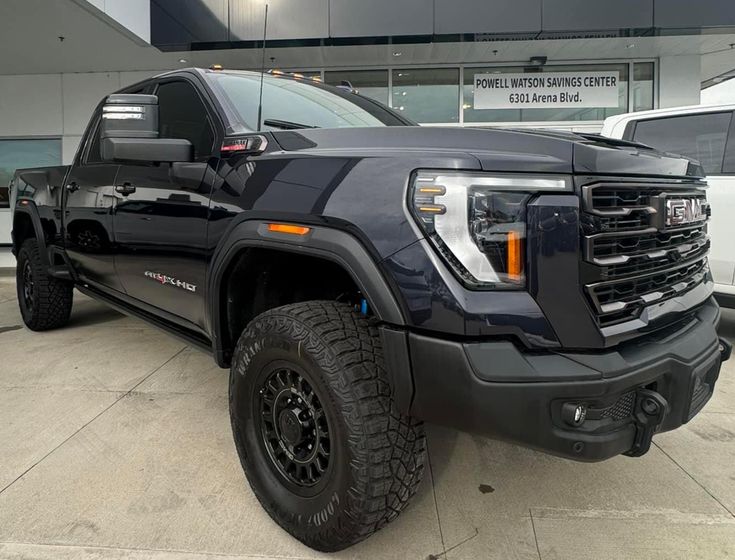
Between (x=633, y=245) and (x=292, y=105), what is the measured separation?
6.14ft

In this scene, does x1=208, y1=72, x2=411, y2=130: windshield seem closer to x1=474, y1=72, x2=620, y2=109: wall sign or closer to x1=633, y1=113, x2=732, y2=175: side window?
x1=633, y1=113, x2=732, y2=175: side window

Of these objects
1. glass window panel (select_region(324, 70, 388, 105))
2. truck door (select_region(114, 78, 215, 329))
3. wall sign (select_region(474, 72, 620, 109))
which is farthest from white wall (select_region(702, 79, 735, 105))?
truck door (select_region(114, 78, 215, 329))

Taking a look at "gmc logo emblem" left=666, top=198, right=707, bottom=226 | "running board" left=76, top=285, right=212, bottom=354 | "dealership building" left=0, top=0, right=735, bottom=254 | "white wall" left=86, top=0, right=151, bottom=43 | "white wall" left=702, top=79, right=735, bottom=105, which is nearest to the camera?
"gmc logo emblem" left=666, top=198, right=707, bottom=226

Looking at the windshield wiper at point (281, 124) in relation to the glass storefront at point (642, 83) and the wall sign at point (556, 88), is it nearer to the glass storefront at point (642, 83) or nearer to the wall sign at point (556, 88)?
the wall sign at point (556, 88)

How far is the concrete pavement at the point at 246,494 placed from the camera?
7.00ft

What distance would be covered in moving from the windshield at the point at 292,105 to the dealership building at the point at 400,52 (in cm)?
479

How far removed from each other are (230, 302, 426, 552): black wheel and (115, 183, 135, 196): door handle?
59.2 inches

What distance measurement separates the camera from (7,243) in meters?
11.3

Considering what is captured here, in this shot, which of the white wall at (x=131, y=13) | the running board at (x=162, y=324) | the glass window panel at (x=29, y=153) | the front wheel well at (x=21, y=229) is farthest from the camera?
the glass window panel at (x=29, y=153)

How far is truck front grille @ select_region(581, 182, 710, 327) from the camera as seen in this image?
1649 millimetres

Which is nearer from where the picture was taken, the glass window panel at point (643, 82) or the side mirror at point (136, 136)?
the side mirror at point (136, 136)

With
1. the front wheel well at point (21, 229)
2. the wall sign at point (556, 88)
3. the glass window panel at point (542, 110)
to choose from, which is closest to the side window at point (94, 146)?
the front wheel well at point (21, 229)

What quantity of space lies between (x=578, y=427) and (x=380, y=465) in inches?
24.6

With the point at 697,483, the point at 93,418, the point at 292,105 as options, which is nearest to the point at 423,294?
the point at 292,105
